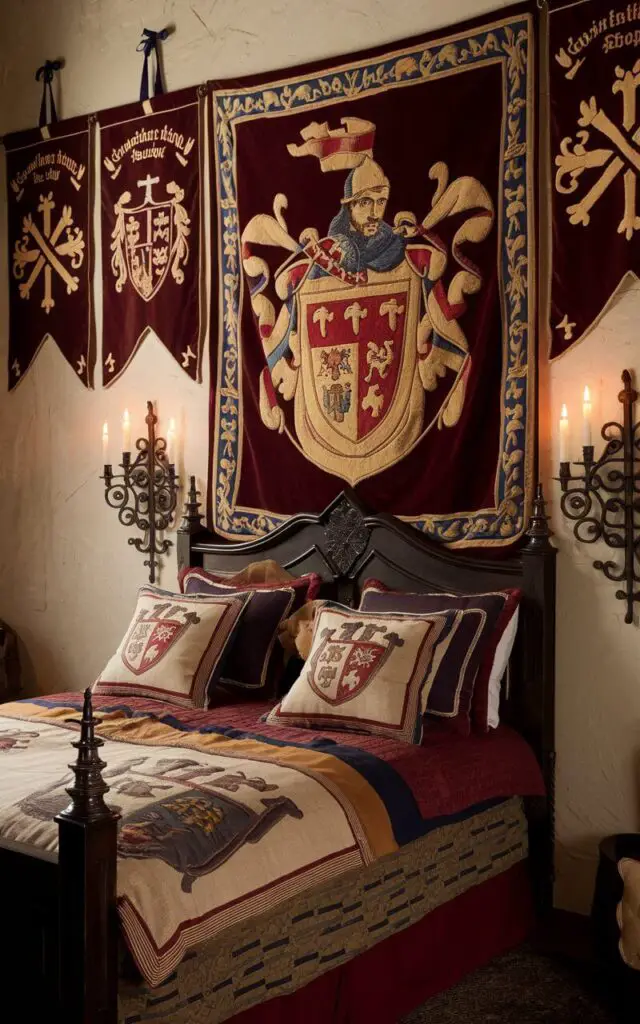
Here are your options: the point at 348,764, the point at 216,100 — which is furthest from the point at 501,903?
the point at 216,100

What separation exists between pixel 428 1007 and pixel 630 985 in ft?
1.63

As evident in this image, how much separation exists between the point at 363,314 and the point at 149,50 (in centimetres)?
152

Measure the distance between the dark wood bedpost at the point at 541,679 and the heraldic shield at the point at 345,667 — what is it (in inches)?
19.0

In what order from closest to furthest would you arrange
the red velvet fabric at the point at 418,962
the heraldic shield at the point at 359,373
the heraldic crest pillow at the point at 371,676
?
the red velvet fabric at the point at 418,962 < the heraldic crest pillow at the point at 371,676 < the heraldic shield at the point at 359,373

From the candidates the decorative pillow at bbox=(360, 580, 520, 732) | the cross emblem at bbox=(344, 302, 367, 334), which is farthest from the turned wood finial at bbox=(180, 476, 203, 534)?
the decorative pillow at bbox=(360, 580, 520, 732)

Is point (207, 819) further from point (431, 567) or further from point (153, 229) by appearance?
point (153, 229)

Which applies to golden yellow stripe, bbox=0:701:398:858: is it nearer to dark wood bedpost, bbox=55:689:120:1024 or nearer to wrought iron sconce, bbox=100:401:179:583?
dark wood bedpost, bbox=55:689:120:1024

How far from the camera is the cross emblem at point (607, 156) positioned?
323 centimetres

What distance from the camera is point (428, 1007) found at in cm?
281

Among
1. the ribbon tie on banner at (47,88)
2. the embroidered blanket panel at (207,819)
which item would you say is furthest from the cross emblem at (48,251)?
the embroidered blanket panel at (207,819)

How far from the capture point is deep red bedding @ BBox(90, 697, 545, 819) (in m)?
2.89

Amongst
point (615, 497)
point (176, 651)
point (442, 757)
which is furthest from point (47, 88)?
point (442, 757)

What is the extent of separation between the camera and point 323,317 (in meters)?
3.91

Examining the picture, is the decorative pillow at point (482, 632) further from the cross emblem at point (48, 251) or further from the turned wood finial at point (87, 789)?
the cross emblem at point (48, 251)
